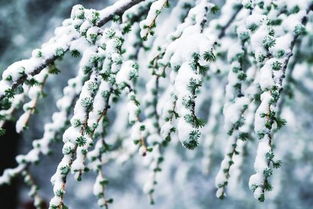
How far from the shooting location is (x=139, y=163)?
6449 mm

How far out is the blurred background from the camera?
459 cm

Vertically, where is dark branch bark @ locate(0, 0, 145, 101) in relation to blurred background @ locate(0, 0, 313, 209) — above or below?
below

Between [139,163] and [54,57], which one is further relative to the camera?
[139,163]

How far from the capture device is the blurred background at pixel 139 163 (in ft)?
15.1

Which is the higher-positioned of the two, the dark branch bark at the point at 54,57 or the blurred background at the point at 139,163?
the blurred background at the point at 139,163

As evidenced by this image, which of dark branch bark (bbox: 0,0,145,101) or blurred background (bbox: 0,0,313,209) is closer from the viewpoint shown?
dark branch bark (bbox: 0,0,145,101)

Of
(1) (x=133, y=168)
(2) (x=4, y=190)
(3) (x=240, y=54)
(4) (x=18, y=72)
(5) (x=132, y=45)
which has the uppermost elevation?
(1) (x=133, y=168)

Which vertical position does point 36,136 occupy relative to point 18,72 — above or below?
above

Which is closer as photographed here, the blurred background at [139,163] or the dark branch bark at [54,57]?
the dark branch bark at [54,57]

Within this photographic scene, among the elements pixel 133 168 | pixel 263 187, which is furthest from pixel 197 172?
pixel 263 187

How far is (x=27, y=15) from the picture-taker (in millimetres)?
4766

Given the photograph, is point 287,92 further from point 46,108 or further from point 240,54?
point 46,108

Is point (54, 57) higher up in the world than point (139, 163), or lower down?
lower down

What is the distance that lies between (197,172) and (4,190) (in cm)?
273
